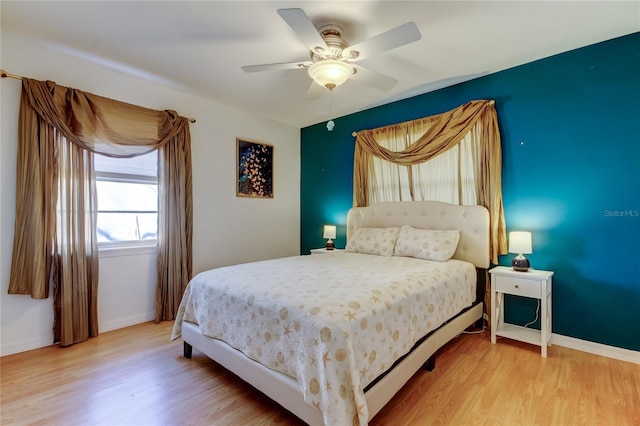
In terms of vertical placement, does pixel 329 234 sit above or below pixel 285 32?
below

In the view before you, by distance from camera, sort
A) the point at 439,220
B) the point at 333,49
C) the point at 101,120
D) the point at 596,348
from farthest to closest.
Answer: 1. the point at 439,220
2. the point at 101,120
3. the point at 596,348
4. the point at 333,49

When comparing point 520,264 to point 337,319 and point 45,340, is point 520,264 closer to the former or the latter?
point 337,319

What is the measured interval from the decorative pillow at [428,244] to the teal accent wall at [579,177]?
0.59 meters

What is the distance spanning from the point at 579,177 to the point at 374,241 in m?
1.95

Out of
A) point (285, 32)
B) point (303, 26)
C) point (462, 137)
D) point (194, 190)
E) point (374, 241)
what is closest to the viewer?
point (303, 26)

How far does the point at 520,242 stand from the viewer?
250cm

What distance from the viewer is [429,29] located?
2213 mm

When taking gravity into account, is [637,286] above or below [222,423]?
above

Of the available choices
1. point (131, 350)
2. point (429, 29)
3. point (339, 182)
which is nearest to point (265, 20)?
point (429, 29)

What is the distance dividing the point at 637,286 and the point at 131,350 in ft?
13.7

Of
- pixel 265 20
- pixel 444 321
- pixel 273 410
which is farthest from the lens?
pixel 444 321

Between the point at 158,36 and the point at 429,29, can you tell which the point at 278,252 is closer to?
the point at 158,36

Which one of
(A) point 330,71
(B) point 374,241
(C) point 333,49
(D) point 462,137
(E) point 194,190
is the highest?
(C) point 333,49

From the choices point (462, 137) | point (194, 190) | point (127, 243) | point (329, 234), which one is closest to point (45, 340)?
point (127, 243)
